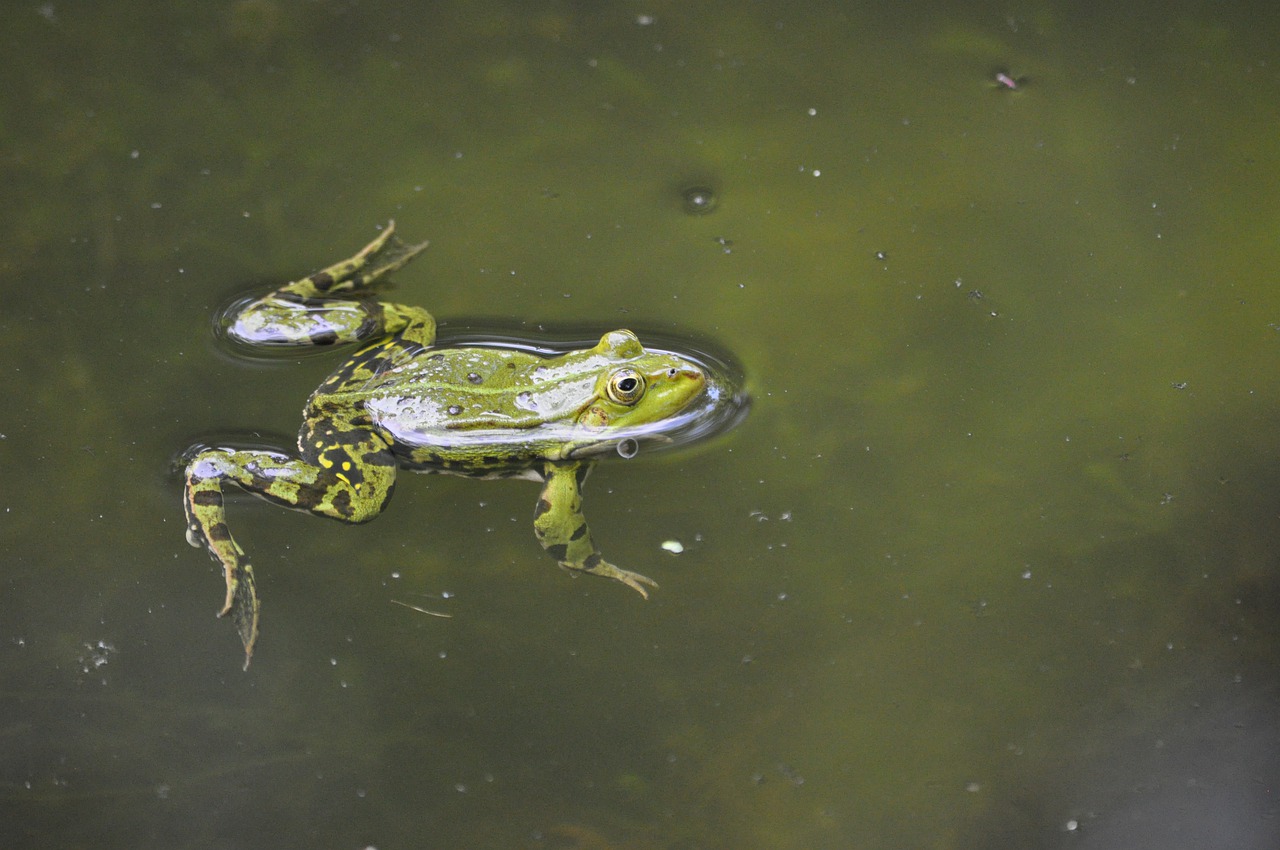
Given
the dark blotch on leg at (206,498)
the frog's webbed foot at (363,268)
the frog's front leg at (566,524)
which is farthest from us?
the frog's webbed foot at (363,268)

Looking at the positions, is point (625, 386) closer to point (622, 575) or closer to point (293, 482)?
point (622, 575)

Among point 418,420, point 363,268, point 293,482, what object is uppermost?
point 363,268

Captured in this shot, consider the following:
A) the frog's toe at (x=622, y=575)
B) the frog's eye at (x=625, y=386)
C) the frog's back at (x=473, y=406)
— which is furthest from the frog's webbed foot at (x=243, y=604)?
the frog's eye at (x=625, y=386)

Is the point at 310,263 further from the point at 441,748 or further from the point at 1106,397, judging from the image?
the point at 1106,397

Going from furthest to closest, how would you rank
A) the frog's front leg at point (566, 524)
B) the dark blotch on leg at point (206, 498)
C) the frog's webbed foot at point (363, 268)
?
1. the frog's webbed foot at point (363, 268)
2. the frog's front leg at point (566, 524)
3. the dark blotch on leg at point (206, 498)

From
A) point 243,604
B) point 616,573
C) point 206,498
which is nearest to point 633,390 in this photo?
point 616,573

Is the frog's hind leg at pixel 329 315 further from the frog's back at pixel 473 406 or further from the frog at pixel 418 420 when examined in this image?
the frog's back at pixel 473 406

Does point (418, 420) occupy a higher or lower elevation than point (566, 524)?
higher
